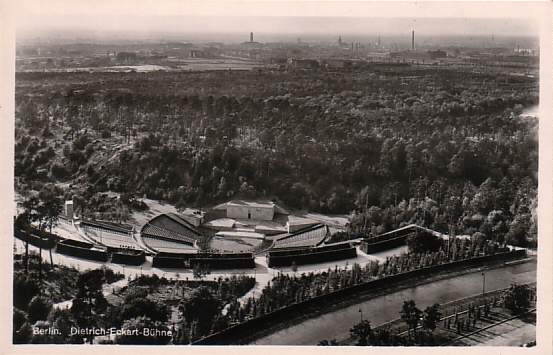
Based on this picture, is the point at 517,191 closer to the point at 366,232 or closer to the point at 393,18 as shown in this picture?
the point at 366,232

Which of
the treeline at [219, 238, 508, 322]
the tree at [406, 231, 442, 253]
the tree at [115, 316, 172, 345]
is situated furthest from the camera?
the tree at [406, 231, 442, 253]

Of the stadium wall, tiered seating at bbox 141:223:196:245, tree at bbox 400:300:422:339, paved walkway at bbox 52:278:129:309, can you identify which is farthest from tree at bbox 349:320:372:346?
paved walkway at bbox 52:278:129:309

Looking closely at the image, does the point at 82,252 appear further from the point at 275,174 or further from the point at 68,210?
the point at 275,174

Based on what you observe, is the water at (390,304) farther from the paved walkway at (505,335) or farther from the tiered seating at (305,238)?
the tiered seating at (305,238)

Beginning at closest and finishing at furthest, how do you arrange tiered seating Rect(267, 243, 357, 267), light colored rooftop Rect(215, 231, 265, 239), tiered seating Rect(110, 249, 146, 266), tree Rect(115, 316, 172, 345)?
tree Rect(115, 316, 172, 345) < tiered seating Rect(110, 249, 146, 266) < tiered seating Rect(267, 243, 357, 267) < light colored rooftop Rect(215, 231, 265, 239)

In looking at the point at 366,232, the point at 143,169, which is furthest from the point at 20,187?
the point at 366,232

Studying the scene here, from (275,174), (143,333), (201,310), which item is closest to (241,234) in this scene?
(275,174)

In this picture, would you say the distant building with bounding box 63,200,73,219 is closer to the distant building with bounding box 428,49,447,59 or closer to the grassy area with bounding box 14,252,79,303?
the grassy area with bounding box 14,252,79,303
